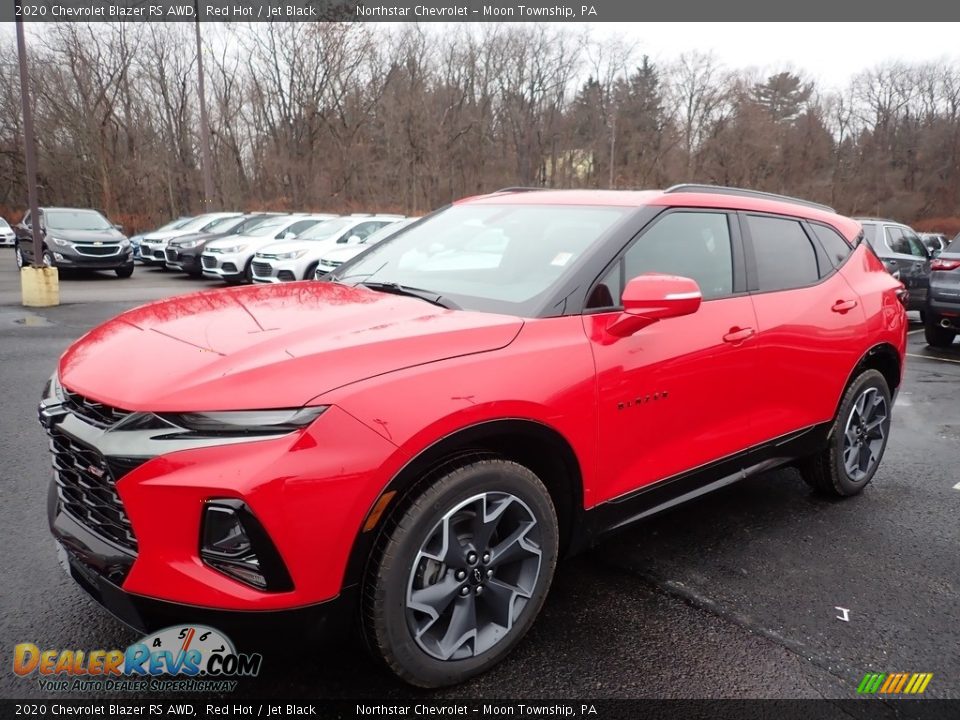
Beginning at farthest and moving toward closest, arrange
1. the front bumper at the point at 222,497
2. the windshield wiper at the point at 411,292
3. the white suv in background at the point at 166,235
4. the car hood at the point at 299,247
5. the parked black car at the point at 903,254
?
the white suv in background at the point at 166,235, the car hood at the point at 299,247, the parked black car at the point at 903,254, the windshield wiper at the point at 411,292, the front bumper at the point at 222,497

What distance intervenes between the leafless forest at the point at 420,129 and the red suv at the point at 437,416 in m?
38.3

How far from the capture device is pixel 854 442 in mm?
4125

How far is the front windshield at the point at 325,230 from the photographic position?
15.5 metres

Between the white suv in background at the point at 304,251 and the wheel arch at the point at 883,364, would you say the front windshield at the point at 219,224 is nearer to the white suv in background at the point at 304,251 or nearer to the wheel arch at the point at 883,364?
the white suv in background at the point at 304,251

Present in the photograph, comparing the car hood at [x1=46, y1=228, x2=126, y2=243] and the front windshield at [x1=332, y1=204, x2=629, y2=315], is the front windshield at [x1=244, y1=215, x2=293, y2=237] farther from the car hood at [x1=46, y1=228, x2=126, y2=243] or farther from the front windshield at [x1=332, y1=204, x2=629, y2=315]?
the front windshield at [x1=332, y1=204, x2=629, y2=315]

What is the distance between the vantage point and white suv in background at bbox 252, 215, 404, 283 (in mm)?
13766

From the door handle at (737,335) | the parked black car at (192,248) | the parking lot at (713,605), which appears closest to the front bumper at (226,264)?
the parked black car at (192,248)

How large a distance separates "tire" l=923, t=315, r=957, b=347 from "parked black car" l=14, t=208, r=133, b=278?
15.9 meters

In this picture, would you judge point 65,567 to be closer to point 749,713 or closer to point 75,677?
point 75,677

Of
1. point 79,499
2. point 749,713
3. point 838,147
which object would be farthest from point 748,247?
point 838,147

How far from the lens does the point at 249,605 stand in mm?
1948

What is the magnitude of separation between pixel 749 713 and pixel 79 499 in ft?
7.55

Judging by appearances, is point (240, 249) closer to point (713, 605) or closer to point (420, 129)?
point (713, 605)

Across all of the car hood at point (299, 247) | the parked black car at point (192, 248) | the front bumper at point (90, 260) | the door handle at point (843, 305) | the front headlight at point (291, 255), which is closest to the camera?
the door handle at point (843, 305)
